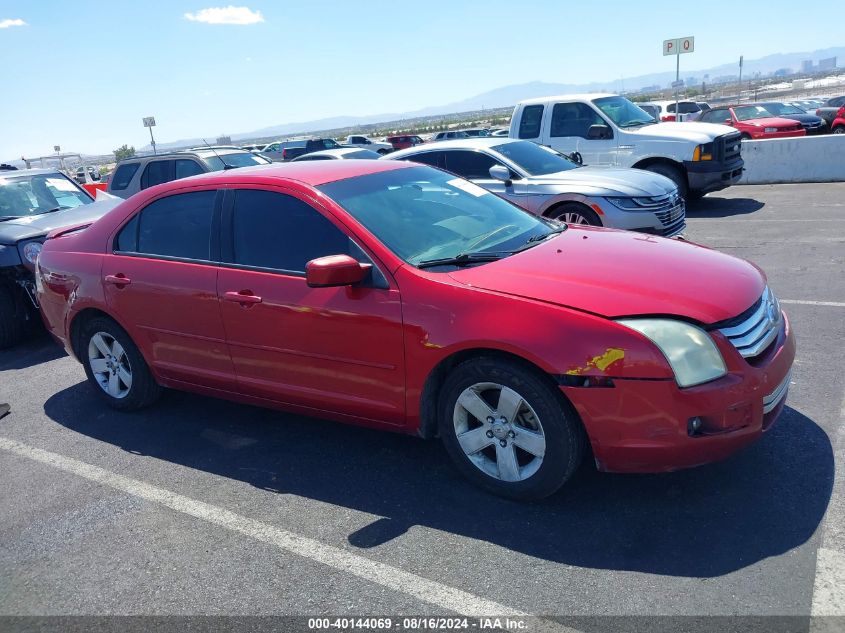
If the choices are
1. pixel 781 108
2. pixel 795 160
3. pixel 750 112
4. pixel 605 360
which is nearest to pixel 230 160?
pixel 605 360

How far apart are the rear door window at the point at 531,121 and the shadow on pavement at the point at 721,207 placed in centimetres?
294

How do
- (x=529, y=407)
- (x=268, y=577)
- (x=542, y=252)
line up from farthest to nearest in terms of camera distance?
(x=542, y=252)
(x=529, y=407)
(x=268, y=577)

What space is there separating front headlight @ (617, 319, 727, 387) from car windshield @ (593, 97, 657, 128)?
9252 millimetres

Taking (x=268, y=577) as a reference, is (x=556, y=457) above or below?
above

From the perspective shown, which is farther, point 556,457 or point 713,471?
point 713,471

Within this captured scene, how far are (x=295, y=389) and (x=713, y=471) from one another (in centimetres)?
227

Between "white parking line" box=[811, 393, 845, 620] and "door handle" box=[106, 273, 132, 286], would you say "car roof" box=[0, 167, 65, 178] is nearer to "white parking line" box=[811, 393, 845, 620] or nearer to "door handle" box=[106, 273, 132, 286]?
"door handle" box=[106, 273, 132, 286]

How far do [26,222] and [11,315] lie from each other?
1.09m

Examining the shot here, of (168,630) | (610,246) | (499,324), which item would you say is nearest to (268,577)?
(168,630)

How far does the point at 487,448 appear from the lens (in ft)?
11.9

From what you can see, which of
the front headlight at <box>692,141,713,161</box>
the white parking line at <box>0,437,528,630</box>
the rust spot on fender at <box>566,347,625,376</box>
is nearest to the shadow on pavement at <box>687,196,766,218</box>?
the front headlight at <box>692,141,713,161</box>

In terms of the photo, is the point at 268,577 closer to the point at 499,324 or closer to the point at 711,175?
the point at 499,324

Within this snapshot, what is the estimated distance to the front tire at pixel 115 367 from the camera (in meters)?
5.04

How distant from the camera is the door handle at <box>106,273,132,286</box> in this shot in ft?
15.8
